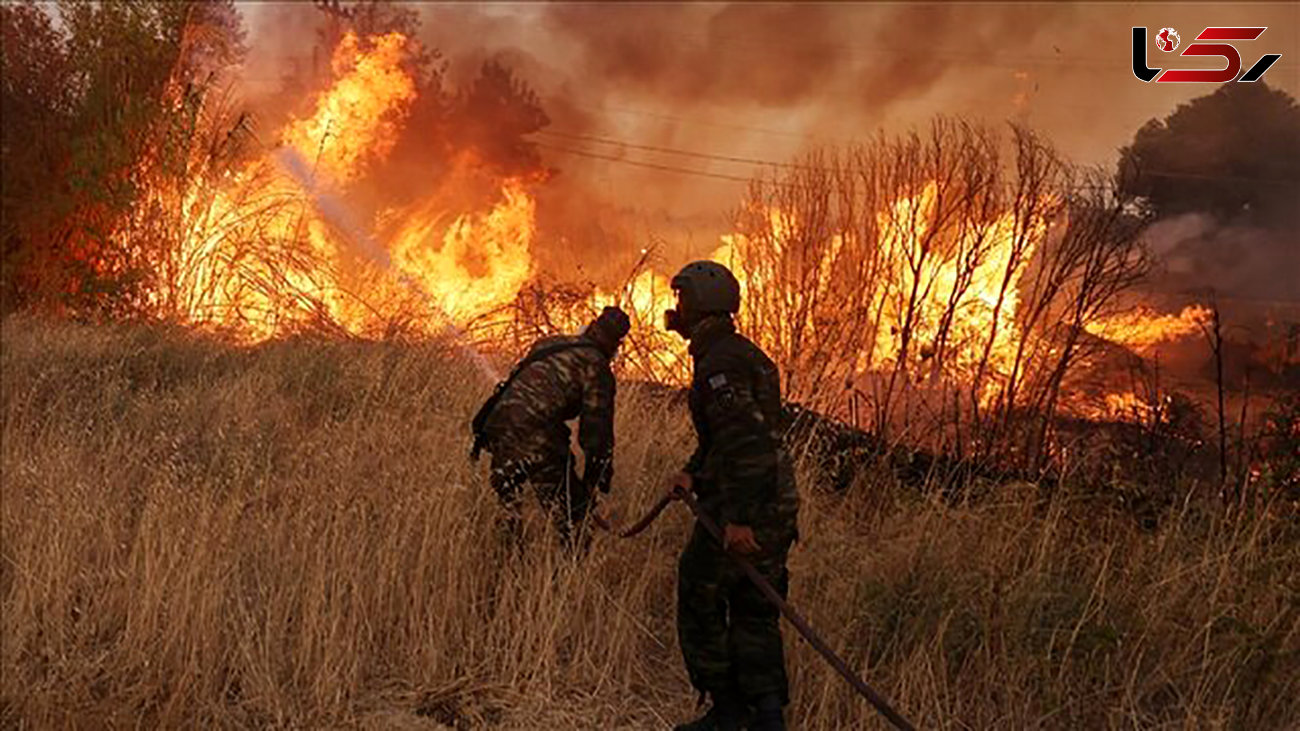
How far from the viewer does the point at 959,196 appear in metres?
7.95

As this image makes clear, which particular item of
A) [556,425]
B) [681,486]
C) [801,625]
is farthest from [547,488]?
[801,625]

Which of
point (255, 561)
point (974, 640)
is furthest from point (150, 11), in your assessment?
point (974, 640)

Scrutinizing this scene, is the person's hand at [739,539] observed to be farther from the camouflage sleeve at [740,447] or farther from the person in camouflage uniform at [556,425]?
the person in camouflage uniform at [556,425]

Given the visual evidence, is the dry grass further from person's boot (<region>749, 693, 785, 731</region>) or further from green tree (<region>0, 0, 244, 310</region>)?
green tree (<region>0, 0, 244, 310</region>)

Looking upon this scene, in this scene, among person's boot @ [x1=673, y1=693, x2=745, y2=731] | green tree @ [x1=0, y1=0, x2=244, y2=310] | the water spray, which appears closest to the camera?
person's boot @ [x1=673, y1=693, x2=745, y2=731]

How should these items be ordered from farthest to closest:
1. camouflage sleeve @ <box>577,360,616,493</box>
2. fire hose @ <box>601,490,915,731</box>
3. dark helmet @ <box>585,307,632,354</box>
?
dark helmet @ <box>585,307,632,354</box>
camouflage sleeve @ <box>577,360,616,493</box>
fire hose @ <box>601,490,915,731</box>

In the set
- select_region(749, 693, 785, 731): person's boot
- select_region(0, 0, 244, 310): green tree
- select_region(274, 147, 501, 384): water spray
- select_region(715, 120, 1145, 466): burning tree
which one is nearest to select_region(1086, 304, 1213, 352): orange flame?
select_region(715, 120, 1145, 466): burning tree

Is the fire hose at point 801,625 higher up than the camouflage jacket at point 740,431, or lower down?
lower down

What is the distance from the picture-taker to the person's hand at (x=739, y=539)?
10.6 feet

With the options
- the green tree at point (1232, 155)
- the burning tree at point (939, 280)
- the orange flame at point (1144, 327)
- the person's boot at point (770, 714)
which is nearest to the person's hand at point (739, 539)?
the person's boot at point (770, 714)

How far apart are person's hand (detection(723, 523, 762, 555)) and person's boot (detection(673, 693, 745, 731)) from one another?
0.65 m

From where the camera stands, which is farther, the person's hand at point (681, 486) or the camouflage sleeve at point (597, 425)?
the camouflage sleeve at point (597, 425)

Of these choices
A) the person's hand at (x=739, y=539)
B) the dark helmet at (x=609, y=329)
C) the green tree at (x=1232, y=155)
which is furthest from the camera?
the green tree at (x=1232, y=155)

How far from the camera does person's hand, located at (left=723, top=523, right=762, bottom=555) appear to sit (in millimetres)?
3244
